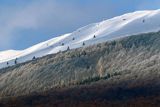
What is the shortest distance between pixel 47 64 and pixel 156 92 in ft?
359

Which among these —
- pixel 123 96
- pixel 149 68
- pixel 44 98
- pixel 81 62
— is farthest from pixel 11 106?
pixel 81 62

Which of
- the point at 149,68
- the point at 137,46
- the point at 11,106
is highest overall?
the point at 137,46

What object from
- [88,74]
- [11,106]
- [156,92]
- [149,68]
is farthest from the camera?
[88,74]

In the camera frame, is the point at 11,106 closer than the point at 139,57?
Yes

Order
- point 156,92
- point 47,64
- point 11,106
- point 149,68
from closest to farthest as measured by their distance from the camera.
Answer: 1. point 11,106
2. point 156,92
3. point 149,68
4. point 47,64

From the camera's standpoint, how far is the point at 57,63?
19475cm

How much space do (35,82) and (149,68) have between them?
168 feet

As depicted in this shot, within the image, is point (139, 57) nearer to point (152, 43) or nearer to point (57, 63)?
point (152, 43)

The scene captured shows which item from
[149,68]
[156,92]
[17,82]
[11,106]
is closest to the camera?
[11,106]

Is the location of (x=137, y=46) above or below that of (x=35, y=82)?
above

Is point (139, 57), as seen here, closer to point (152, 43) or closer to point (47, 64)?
point (152, 43)

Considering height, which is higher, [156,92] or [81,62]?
[81,62]

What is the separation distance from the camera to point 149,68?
13725cm

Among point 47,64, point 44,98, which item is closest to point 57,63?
point 47,64
